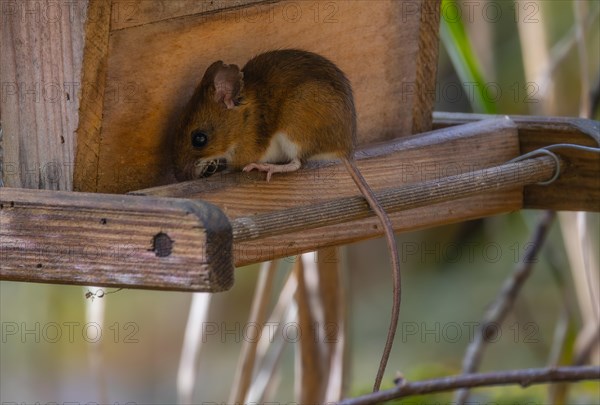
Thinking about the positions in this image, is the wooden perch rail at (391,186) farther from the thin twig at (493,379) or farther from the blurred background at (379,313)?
the blurred background at (379,313)

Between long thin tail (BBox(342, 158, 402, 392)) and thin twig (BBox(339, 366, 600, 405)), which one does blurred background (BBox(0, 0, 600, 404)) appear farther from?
long thin tail (BBox(342, 158, 402, 392))

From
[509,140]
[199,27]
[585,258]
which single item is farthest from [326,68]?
[585,258]

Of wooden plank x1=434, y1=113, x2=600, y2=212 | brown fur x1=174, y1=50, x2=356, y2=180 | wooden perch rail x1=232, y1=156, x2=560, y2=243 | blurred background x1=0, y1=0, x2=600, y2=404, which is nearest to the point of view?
wooden perch rail x1=232, y1=156, x2=560, y2=243

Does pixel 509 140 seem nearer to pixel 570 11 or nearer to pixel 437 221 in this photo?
pixel 437 221

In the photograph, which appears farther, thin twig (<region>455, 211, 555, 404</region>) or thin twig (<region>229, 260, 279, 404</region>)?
thin twig (<region>455, 211, 555, 404</region>)

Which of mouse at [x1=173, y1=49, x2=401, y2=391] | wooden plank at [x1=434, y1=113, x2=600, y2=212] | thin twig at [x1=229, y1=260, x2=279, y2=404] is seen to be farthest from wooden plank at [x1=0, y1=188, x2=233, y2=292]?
wooden plank at [x1=434, y1=113, x2=600, y2=212]

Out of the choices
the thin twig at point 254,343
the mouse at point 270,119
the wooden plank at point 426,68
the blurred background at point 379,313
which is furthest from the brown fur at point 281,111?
the blurred background at point 379,313
